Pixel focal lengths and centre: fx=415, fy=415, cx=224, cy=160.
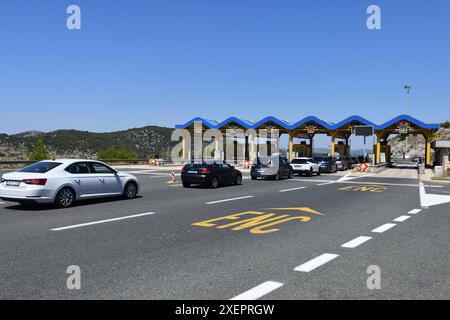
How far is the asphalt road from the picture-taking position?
4594mm

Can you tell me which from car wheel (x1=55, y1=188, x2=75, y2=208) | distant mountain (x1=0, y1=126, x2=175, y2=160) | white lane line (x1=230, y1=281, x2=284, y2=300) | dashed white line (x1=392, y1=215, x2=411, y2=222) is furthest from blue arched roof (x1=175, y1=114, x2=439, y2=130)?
distant mountain (x1=0, y1=126, x2=175, y2=160)

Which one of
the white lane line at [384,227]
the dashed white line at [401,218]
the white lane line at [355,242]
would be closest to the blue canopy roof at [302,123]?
the dashed white line at [401,218]

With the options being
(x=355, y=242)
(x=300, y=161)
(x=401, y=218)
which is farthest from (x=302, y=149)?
(x=355, y=242)

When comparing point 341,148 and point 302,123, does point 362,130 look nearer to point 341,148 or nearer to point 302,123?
point 302,123

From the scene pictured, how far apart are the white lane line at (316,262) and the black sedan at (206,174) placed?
41.3 feet

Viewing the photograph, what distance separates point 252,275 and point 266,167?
20.0 metres

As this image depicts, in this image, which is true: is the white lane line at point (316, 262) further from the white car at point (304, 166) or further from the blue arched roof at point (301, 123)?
the blue arched roof at point (301, 123)

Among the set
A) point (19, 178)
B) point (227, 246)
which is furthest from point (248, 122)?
point (227, 246)

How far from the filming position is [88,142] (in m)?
→ 119

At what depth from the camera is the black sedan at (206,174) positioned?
61.1 ft

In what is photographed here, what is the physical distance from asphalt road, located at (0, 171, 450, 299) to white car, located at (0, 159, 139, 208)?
1.61ft

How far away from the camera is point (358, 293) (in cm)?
452

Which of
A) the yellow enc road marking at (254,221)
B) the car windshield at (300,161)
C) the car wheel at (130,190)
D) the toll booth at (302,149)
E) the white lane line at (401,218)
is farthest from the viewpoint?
the toll booth at (302,149)
